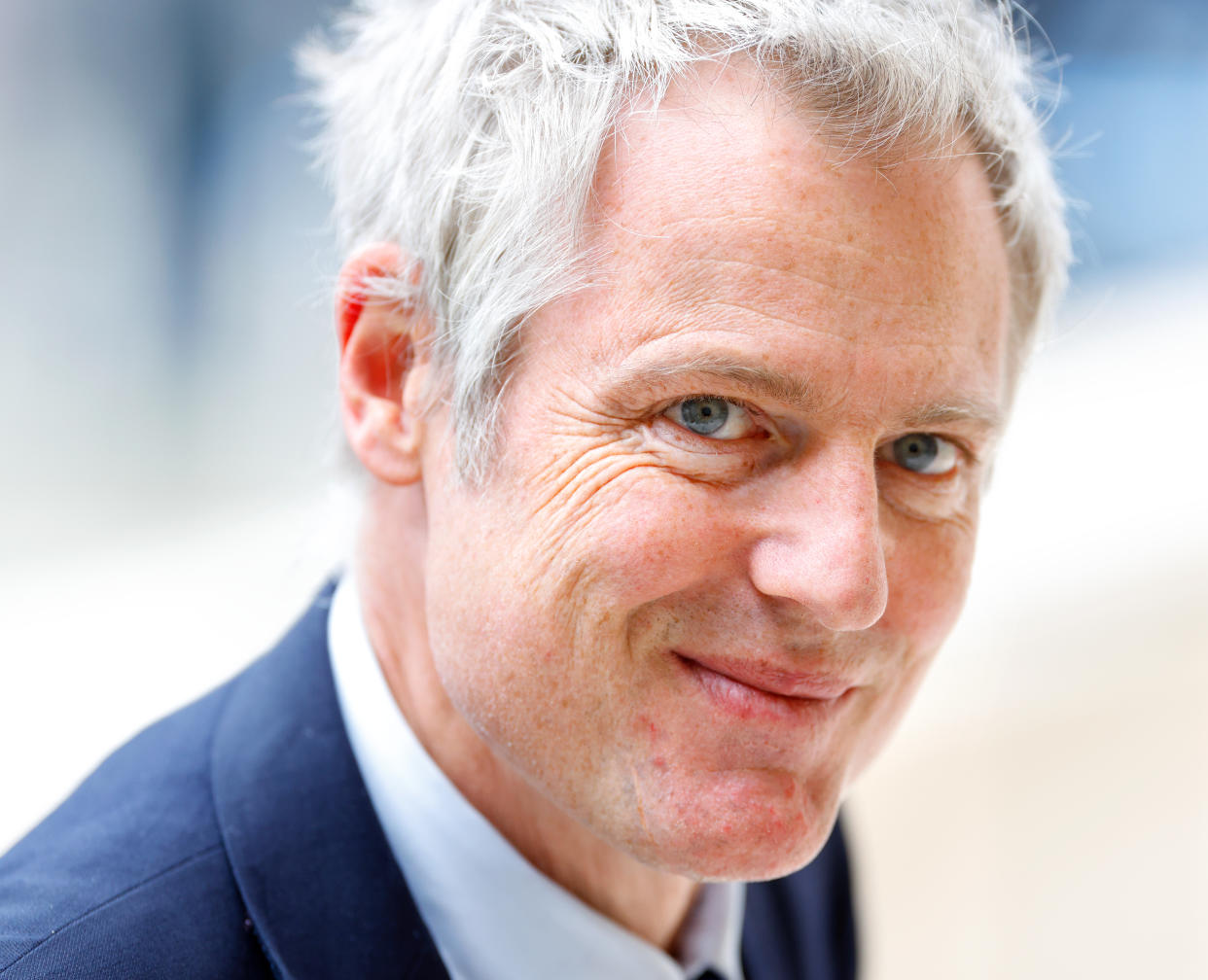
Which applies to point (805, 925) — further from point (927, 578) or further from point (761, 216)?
point (761, 216)

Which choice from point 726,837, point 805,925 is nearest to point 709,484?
point 726,837

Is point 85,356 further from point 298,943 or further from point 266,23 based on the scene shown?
point 298,943

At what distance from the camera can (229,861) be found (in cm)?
131

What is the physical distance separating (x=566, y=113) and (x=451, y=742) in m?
0.78

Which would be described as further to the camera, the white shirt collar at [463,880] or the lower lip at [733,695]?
the white shirt collar at [463,880]

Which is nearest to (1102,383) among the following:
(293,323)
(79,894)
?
(293,323)

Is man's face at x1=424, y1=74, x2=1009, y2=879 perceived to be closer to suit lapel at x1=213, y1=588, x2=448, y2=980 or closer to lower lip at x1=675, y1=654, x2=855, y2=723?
lower lip at x1=675, y1=654, x2=855, y2=723

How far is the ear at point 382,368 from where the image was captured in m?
1.40

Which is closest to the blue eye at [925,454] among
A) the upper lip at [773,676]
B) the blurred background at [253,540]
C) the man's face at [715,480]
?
the man's face at [715,480]

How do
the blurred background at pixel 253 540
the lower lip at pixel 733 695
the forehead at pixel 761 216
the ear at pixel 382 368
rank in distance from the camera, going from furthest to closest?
1. the blurred background at pixel 253 540
2. the ear at pixel 382 368
3. the lower lip at pixel 733 695
4. the forehead at pixel 761 216

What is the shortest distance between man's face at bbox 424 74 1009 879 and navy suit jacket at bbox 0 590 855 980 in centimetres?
22

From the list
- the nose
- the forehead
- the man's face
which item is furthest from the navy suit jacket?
the forehead

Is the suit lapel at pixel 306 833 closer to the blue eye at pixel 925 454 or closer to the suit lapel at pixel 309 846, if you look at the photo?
the suit lapel at pixel 309 846

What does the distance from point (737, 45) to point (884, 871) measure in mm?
3147
